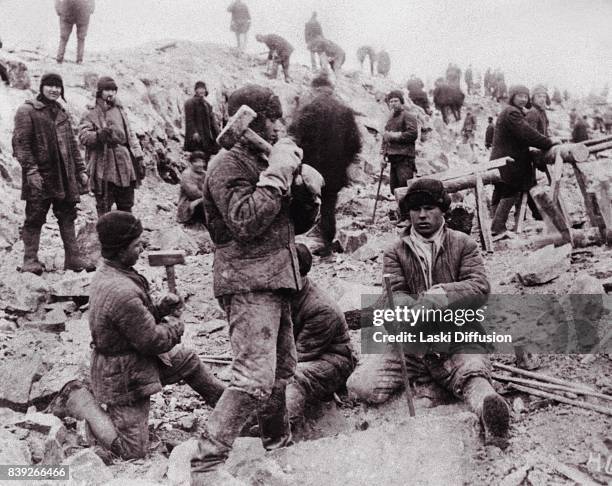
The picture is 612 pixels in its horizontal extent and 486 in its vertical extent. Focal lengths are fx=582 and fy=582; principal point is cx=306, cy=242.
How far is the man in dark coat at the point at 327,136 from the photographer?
22.7 feet

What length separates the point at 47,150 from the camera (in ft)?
20.0

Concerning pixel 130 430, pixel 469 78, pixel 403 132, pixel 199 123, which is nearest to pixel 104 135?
pixel 199 123

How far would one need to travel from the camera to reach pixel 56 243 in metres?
7.51

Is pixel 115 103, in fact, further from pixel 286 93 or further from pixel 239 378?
pixel 286 93

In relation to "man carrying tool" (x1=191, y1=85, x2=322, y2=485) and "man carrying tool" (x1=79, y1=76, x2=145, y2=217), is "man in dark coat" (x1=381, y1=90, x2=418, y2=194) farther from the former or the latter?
"man carrying tool" (x1=191, y1=85, x2=322, y2=485)

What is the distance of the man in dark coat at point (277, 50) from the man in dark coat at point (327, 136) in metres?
10.5

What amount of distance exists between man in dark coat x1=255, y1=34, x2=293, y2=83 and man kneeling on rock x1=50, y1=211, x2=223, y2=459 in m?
14.3

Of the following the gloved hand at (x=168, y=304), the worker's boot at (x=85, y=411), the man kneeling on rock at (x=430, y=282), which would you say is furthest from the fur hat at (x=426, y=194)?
the worker's boot at (x=85, y=411)

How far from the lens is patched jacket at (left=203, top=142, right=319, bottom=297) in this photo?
2.86 meters

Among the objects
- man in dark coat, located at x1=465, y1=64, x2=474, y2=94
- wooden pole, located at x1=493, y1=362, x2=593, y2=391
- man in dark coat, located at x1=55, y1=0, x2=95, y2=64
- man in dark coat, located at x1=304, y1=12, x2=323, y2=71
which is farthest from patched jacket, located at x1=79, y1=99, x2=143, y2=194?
man in dark coat, located at x1=465, y1=64, x2=474, y2=94

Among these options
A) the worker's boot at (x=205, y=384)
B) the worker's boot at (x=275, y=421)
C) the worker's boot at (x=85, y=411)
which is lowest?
the worker's boot at (x=85, y=411)

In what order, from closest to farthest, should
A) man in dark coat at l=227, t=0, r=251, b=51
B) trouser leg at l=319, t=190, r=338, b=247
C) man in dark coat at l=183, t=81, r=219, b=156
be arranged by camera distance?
trouser leg at l=319, t=190, r=338, b=247 → man in dark coat at l=183, t=81, r=219, b=156 → man in dark coat at l=227, t=0, r=251, b=51

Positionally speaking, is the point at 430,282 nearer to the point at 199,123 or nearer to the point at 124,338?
the point at 124,338

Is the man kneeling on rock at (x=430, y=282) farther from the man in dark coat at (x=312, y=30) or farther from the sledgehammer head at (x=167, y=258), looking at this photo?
the man in dark coat at (x=312, y=30)
